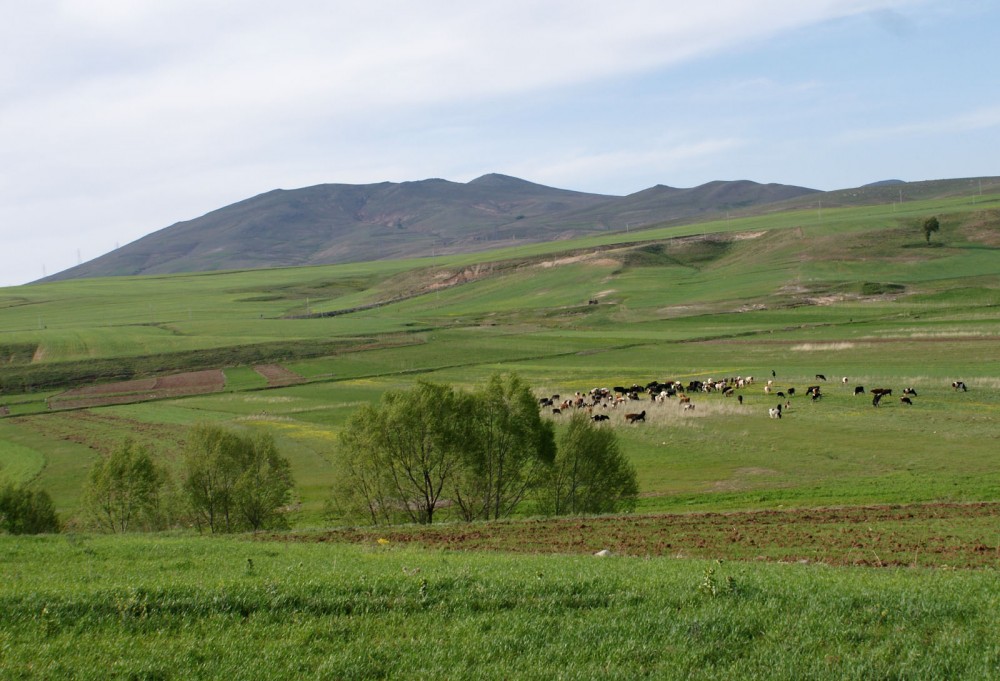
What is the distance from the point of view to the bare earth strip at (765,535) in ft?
68.6

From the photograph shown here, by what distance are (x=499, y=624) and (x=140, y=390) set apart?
9816cm

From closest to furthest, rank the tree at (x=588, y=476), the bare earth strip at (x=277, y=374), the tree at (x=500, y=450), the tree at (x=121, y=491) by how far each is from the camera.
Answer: the tree at (x=588, y=476) < the tree at (x=500, y=450) < the tree at (x=121, y=491) < the bare earth strip at (x=277, y=374)

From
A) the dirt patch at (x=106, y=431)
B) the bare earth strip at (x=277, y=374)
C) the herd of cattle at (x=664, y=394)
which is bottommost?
the herd of cattle at (x=664, y=394)

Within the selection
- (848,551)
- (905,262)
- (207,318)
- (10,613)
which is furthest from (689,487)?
(207,318)

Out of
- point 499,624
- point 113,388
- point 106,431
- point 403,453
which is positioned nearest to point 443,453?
point 403,453

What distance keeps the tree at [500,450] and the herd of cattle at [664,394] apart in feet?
59.8

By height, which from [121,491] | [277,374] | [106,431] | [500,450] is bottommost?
[500,450]

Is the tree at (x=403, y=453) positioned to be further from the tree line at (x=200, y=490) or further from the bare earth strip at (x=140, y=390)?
the bare earth strip at (x=140, y=390)

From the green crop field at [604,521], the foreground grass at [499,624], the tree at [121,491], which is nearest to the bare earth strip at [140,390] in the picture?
the green crop field at [604,521]

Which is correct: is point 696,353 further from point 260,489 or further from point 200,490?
point 200,490

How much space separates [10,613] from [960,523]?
25.0 metres

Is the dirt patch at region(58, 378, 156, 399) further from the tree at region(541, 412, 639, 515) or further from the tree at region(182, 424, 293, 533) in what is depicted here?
the tree at region(541, 412, 639, 515)

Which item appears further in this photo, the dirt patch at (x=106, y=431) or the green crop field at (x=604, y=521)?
the dirt patch at (x=106, y=431)

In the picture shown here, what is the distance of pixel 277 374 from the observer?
106062mm
